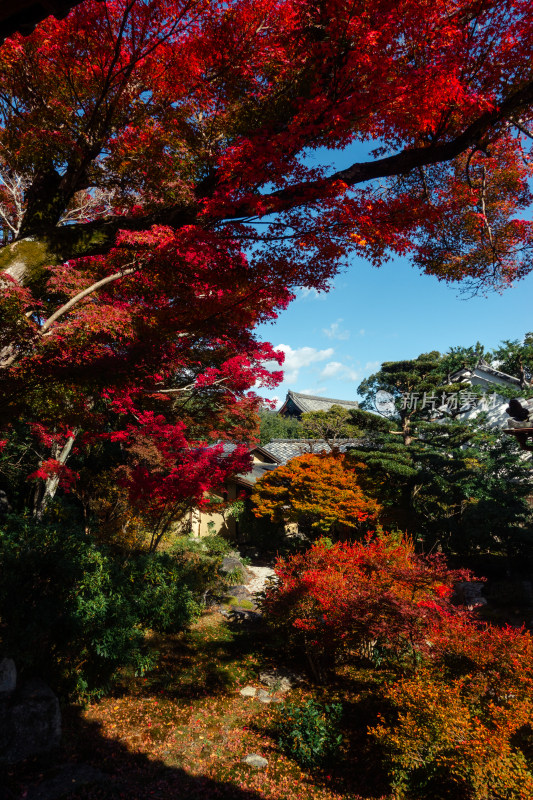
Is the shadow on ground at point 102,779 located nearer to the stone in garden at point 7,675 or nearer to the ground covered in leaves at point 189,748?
the ground covered in leaves at point 189,748

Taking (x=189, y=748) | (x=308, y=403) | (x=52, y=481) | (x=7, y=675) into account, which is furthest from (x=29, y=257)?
(x=308, y=403)

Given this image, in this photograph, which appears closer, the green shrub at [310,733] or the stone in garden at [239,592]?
the green shrub at [310,733]

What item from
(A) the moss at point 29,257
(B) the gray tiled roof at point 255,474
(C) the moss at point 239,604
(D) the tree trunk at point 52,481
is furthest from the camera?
(B) the gray tiled roof at point 255,474

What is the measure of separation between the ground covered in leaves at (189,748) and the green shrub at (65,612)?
45 centimetres

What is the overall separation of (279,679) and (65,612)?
11.9 feet

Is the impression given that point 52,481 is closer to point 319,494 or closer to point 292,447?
point 319,494

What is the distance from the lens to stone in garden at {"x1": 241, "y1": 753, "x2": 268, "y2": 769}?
A: 14.5ft

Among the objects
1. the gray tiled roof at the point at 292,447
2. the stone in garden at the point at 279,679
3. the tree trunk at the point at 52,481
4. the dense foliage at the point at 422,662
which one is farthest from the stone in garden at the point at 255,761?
the gray tiled roof at the point at 292,447

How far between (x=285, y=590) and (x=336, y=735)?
6.72ft

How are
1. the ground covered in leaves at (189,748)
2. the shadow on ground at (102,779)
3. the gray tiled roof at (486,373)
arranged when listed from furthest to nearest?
1. the gray tiled roof at (486,373)
2. the ground covered in leaves at (189,748)
3. the shadow on ground at (102,779)

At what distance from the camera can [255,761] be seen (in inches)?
176

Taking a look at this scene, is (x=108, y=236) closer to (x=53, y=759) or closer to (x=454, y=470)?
(x=53, y=759)

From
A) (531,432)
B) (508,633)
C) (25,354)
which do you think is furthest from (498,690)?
(25,354)

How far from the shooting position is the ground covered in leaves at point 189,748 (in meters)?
3.89
